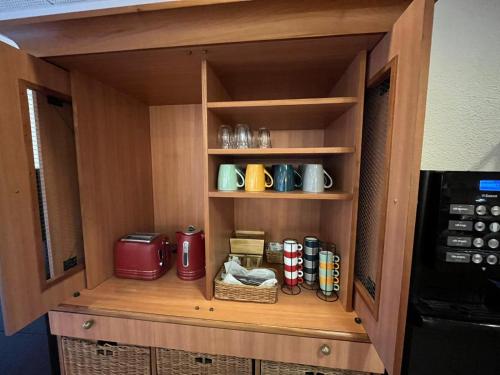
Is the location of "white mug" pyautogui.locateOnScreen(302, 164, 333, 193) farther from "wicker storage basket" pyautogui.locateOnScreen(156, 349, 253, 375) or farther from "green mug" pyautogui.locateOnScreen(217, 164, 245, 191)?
"wicker storage basket" pyautogui.locateOnScreen(156, 349, 253, 375)

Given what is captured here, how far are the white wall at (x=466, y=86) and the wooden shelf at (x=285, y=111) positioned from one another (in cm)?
53

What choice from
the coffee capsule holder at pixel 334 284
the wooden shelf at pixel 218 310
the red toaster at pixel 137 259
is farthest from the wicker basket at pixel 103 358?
the coffee capsule holder at pixel 334 284

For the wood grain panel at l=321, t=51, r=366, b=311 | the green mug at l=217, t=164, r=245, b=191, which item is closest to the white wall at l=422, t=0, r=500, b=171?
the wood grain panel at l=321, t=51, r=366, b=311

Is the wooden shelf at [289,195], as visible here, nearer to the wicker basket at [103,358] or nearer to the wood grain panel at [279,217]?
the wood grain panel at [279,217]

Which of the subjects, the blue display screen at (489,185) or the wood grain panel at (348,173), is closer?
the blue display screen at (489,185)

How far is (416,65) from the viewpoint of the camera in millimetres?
436

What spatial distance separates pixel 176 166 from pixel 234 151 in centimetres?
65

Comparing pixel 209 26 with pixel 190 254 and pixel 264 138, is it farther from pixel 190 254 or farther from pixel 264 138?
pixel 190 254

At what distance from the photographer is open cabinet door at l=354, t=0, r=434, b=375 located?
44 centimetres

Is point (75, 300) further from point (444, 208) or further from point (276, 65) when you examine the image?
point (444, 208)

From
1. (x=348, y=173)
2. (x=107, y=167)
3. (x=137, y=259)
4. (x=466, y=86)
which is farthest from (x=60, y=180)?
(x=466, y=86)

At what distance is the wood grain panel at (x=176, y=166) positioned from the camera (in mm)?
1229

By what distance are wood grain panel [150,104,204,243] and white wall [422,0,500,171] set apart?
1215 mm

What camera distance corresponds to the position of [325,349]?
2.15 ft
